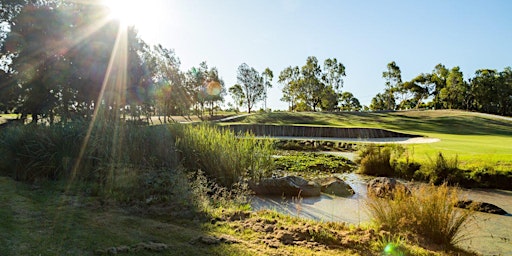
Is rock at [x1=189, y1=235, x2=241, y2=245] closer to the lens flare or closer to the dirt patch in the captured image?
the dirt patch

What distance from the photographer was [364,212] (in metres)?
6.42

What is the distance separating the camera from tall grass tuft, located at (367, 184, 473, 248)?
4613mm

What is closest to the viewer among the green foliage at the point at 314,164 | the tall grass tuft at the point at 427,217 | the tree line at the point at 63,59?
the tall grass tuft at the point at 427,217

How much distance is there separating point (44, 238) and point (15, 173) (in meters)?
4.62

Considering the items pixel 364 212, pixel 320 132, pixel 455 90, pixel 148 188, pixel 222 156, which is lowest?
pixel 364 212

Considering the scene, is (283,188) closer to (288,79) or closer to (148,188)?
(148,188)

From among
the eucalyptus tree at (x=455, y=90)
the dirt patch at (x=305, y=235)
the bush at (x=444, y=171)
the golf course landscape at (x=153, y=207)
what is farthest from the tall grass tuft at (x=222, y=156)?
the eucalyptus tree at (x=455, y=90)

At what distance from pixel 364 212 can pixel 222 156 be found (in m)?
3.30

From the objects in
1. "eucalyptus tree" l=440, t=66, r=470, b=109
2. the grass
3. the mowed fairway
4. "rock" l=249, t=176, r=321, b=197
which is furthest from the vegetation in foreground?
"eucalyptus tree" l=440, t=66, r=470, b=109

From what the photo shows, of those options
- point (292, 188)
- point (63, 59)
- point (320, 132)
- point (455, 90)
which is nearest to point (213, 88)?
point (320, 132)

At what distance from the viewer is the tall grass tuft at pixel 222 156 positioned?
8.07 meters

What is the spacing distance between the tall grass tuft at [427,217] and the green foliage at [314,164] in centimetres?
672

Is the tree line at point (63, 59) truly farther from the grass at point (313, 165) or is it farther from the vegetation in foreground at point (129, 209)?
the vegetation in foreground at point (129, 209)

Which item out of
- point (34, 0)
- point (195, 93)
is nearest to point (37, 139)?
point (34, 0)
